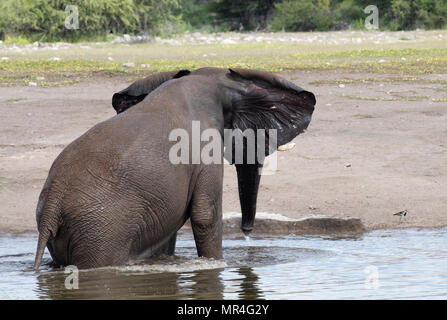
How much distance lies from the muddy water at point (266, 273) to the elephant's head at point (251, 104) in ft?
2.13

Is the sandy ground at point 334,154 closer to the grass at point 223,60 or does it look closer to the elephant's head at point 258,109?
the grass at point 223,60

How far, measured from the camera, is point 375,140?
12.6m

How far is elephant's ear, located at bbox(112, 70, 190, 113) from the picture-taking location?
7.31 m

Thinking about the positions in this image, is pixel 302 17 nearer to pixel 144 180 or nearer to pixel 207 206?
pixel 207 206

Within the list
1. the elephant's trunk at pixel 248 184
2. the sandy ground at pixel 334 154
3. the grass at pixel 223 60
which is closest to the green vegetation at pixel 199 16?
the grass at pixel 223 60

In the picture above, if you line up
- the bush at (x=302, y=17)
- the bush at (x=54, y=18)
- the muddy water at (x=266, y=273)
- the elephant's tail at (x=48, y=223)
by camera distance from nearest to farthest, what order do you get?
the elephant's tail at (x=48, y=223), the muddy water at (x=266, y=273), the bush at (x=54, y=18), the bush at (x=302, y=17)

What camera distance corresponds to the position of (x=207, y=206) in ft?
21.8

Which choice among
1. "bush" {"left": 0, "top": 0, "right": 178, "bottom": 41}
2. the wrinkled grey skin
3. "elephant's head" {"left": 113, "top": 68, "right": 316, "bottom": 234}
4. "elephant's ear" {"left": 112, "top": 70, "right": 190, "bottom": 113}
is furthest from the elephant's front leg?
"bush" {"left": 0, "top": 0, "right": 178, "bottom": 41}

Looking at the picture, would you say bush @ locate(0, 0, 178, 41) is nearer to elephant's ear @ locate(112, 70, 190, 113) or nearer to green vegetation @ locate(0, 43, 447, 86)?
green vegetation @ locate(0, 43, 447, 86)

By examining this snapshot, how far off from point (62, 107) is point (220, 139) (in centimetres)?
883

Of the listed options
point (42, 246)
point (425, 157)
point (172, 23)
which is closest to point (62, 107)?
point (425, 157)

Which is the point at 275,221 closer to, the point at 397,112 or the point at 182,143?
the point at 182,143

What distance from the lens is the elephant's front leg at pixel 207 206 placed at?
661 cm

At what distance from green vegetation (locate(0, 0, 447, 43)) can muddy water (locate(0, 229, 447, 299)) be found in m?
24.6
